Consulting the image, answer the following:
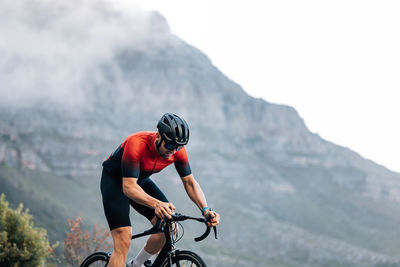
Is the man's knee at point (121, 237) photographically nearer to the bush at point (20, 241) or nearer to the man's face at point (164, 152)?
the man's face at point (164, 152)

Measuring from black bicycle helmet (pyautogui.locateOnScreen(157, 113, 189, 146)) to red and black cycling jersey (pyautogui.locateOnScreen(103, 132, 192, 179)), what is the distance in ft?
1.09

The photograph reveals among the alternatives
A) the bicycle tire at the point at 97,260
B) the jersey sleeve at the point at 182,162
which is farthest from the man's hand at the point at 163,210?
the bicycle tire at the point at 97,260

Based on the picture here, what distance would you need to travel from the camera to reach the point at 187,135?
612cm

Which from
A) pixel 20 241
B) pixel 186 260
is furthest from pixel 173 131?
pixel 20 241

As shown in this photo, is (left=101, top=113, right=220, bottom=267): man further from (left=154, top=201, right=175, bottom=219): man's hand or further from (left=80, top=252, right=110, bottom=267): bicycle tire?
(left=80, top=252, right=110, bottom=267): bicycle tire

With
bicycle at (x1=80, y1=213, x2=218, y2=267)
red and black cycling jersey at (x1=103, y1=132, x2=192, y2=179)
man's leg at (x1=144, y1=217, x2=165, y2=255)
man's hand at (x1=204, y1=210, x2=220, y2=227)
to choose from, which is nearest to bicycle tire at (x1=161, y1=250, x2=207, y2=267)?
bicycle at (x1=80, y1=213, x2=218, y2=267)

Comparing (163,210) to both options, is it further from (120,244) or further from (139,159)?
(120,244)

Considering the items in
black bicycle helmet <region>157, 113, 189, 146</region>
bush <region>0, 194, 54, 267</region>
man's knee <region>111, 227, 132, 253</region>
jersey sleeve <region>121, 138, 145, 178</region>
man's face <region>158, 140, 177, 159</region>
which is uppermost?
black bicycle helmet <region>157, 113, 189, 146</region>

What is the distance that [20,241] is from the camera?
72.4ft

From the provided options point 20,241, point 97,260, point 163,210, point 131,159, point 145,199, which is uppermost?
point 131,159

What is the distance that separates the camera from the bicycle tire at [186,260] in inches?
236

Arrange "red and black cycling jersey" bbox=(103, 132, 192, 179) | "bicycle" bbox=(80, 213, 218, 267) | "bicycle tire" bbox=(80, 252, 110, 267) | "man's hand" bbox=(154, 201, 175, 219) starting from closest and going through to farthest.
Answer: "man's hand" bbox=(154, 201, 175, 219)
"bicycle" bbox=(80, 213, 218, 267)
"red and black cycling jersey" bbox=(103, 132, 192, 179)
"bicycle tire" bbox=(80, 252, 110, 267)

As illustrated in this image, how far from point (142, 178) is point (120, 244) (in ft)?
3.24

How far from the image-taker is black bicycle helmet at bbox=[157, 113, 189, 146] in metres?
5.95
